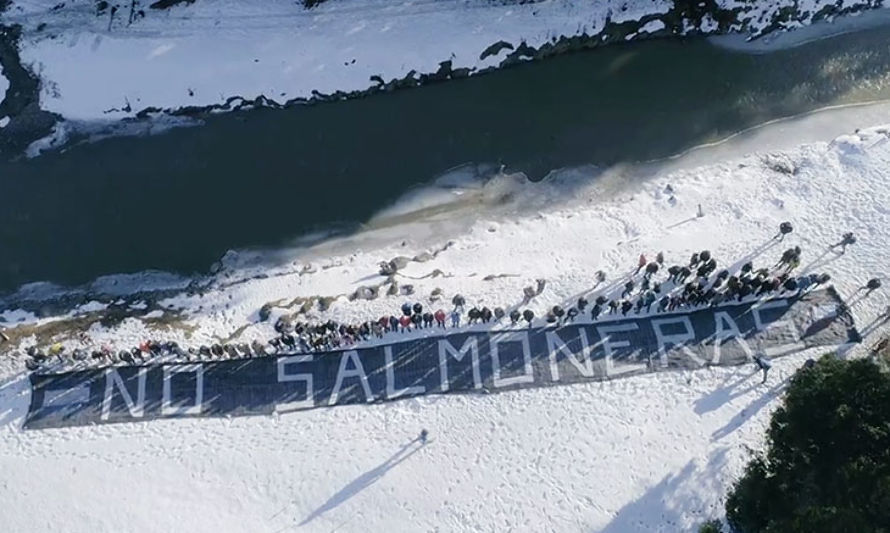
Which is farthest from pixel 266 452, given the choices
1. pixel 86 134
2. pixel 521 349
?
pixel 86 134

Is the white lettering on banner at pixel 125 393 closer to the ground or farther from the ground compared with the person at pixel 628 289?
closer to the ground

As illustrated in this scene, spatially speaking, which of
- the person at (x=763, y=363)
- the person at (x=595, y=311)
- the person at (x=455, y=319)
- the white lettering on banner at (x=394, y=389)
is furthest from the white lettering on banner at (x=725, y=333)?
the white lettering on banner at (x=394, y=389)

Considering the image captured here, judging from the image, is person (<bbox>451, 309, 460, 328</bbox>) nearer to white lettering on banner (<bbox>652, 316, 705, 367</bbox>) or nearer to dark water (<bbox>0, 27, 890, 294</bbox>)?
white lettering on banner (<bbox>652, 316, 705, 367</bbox>)

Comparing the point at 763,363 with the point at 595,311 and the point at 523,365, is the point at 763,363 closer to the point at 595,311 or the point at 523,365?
the point at 595,311

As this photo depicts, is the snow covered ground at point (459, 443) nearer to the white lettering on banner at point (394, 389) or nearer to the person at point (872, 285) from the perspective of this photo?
the person at point (872, 285)

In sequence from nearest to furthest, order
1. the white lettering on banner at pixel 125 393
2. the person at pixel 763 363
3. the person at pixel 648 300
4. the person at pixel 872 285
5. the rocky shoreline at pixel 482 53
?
the person at pixel 763 363
the white lettering on banner at pixel 125 393
the person at pixel 872 285
the person at pixel 648 300
the rocky shoreline at pixel 482 53

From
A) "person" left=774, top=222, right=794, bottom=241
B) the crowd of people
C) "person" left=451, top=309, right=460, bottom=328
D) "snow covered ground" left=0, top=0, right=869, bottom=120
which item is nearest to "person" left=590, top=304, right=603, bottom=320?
the crowd of people
